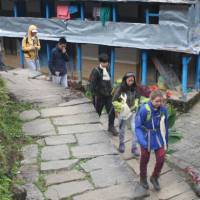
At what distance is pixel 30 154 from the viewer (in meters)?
7.20

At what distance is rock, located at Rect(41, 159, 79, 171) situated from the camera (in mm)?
6766

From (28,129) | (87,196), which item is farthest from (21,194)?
(28,129)

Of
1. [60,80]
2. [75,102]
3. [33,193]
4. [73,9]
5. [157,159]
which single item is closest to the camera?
[33,193]

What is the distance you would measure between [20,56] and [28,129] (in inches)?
544

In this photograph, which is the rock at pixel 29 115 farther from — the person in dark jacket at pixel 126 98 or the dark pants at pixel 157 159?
the dark pants at pixel 157 159

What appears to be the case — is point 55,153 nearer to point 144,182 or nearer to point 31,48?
point 144,182

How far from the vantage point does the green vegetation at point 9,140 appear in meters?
5.83

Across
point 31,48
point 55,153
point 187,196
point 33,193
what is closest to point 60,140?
point 55,153

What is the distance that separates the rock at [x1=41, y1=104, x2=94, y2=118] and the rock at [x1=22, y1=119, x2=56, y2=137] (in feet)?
1.02

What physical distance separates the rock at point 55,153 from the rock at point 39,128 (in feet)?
1.89

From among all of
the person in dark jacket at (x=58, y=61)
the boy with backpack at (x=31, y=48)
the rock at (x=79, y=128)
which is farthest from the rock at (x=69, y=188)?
the boy with backpack at (x=31, y=48)

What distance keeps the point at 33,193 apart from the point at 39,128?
2.24 metres

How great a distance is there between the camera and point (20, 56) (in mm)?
21453

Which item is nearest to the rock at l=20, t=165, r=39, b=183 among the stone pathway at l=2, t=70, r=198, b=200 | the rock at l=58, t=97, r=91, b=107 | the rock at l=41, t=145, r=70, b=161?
the stone pathway at l=2, t=70, r=198, b=200
